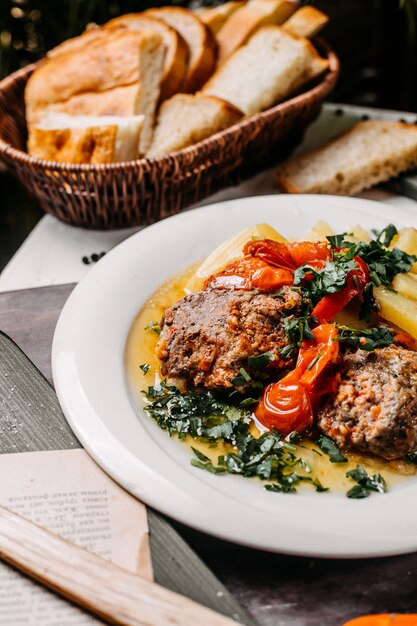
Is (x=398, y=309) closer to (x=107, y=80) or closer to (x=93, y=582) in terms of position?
(x=93, y=582)

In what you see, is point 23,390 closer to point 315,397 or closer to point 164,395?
point 164,395

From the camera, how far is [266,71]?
487 centimetres

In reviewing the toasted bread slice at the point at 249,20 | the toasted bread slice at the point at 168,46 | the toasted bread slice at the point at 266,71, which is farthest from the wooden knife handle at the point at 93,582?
the toasted bread slice at the point at 249,20

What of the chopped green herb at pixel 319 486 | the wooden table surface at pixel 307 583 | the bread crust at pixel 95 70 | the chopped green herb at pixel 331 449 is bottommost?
the wooden table surface at pixel 307 583

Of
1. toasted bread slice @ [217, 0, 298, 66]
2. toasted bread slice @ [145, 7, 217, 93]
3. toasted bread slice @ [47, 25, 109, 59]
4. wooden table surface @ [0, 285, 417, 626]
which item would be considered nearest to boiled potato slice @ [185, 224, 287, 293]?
wooden table surface @ [0, 285, 417, 626]

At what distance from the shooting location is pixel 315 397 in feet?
9.58

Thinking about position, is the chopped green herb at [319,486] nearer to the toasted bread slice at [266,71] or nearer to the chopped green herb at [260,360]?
the chopped green herb at [260,360]

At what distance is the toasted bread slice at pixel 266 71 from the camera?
484cm

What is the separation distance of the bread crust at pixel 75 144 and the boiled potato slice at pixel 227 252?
1134mm

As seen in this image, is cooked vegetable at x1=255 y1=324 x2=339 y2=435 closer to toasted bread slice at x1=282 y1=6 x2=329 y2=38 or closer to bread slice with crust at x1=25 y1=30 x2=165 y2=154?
bread slice with crust at x1=25 y1=30 x2=165 y2=154

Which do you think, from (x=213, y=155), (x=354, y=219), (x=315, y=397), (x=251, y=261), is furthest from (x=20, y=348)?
(x=354, y=219)

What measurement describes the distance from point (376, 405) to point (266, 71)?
10.1 ft

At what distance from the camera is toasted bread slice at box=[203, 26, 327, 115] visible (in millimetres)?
4840

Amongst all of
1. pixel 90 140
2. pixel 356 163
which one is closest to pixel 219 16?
pixel 356 163
